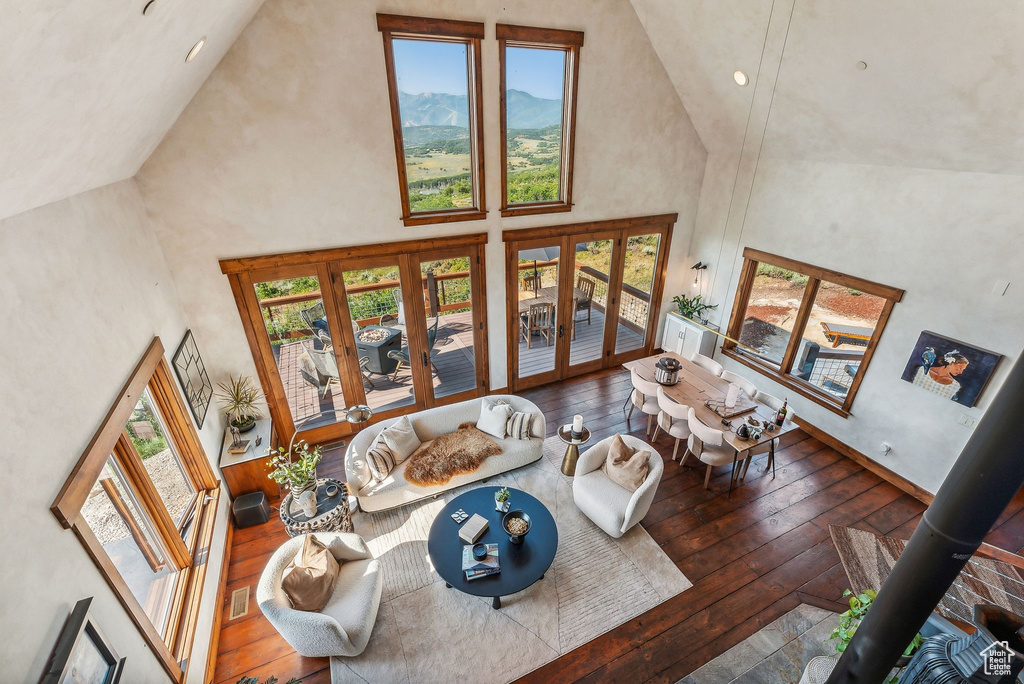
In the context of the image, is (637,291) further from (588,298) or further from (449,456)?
(449,456)

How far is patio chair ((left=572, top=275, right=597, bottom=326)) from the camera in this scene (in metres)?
6.78

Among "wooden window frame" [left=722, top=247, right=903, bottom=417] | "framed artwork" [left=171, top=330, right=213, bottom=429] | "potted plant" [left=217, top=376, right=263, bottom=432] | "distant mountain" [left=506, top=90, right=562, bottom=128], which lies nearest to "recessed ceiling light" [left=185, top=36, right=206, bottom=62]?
"framed artwork" [left=171, top=330, right=213, bottom=429]

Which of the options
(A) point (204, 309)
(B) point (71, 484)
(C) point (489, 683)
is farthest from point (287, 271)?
(C) point (489, 683)

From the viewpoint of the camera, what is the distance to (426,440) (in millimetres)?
5359

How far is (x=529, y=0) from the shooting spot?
192 inches

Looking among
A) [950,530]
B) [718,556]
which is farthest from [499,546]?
[950,530]

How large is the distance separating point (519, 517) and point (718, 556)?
1980 mm

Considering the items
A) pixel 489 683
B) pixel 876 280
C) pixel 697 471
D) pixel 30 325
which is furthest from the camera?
pixel 697 471

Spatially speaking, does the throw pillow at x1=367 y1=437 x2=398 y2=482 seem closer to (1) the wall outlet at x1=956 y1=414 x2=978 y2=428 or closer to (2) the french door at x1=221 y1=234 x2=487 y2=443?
(2) the french door at x1=221 y1=234 x2=487 y2=443

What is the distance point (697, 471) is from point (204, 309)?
5.78m

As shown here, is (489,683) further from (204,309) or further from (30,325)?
(204,309)

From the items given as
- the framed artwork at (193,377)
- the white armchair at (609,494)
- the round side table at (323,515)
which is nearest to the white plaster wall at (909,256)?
the white armchair at (609,494)

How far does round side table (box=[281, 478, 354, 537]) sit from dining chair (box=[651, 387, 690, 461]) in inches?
141

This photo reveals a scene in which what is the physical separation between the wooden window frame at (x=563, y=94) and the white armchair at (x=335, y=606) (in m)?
4.10
